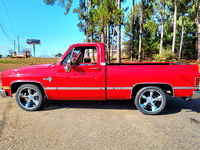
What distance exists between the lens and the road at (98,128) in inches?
91.3

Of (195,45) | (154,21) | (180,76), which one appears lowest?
(180,76)

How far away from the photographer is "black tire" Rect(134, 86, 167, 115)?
11.4 ft

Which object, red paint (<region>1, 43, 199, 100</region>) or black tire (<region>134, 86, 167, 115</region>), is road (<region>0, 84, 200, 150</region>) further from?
red paint (<region>1, 43, 199, 100</region>)

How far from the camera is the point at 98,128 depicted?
2834 millimetres

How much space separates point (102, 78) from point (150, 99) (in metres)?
1.43

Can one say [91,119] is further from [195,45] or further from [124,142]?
[195,45]

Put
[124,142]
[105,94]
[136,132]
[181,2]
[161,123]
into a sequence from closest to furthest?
[124,142] → [136,132] → [161,123] → [105,94] → [181,2]

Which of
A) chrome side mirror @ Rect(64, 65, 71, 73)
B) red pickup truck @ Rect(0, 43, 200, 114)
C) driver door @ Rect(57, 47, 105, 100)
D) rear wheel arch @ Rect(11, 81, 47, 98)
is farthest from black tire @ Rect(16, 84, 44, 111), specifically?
chrome side mirror @ Rect(64, 65, 71, 73)

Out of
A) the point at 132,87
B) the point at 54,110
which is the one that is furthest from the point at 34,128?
the point at 132,87

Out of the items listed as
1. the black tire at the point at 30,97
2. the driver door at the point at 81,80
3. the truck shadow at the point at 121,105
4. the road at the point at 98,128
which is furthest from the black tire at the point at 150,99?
the black tire at the point at 30,97

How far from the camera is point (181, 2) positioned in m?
21.7

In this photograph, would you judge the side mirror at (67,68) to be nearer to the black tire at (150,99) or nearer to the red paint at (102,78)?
the red paint at (102,78)

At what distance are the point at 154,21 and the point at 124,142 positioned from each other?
88.5ft

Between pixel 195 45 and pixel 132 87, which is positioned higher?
pixel 195 45
